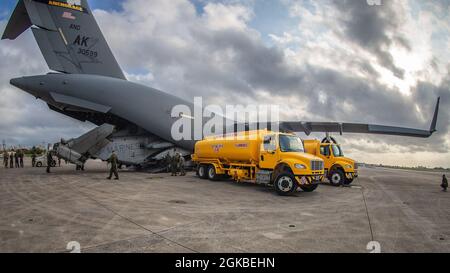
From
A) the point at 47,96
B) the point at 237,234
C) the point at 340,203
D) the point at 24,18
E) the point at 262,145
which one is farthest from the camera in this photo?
the point at 24,18

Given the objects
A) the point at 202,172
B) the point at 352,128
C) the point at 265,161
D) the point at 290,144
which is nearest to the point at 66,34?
the point at 202,172

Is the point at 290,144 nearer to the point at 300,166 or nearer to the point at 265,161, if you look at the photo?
the point at 265,161

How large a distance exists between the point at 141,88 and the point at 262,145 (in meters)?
12.3

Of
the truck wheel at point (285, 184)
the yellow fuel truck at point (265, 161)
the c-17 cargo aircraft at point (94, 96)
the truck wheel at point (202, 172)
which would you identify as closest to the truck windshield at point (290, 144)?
the yellow fuel truck at point (265, 161)

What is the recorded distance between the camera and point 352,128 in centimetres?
2102

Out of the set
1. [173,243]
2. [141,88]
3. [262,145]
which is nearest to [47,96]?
[141,88]

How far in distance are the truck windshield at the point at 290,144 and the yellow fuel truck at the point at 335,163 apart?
3.90m

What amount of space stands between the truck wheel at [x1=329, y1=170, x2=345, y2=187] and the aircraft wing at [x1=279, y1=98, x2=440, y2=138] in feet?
21.4

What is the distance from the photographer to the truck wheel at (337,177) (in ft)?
48.1

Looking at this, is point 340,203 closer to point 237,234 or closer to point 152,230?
point 237,234

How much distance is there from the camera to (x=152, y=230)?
5496 mm

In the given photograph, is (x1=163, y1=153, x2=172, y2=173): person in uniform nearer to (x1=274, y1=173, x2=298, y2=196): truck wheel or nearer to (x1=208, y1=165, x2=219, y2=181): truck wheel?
(x1=208, y1=165, x2=219, y2=181): truck wheel
